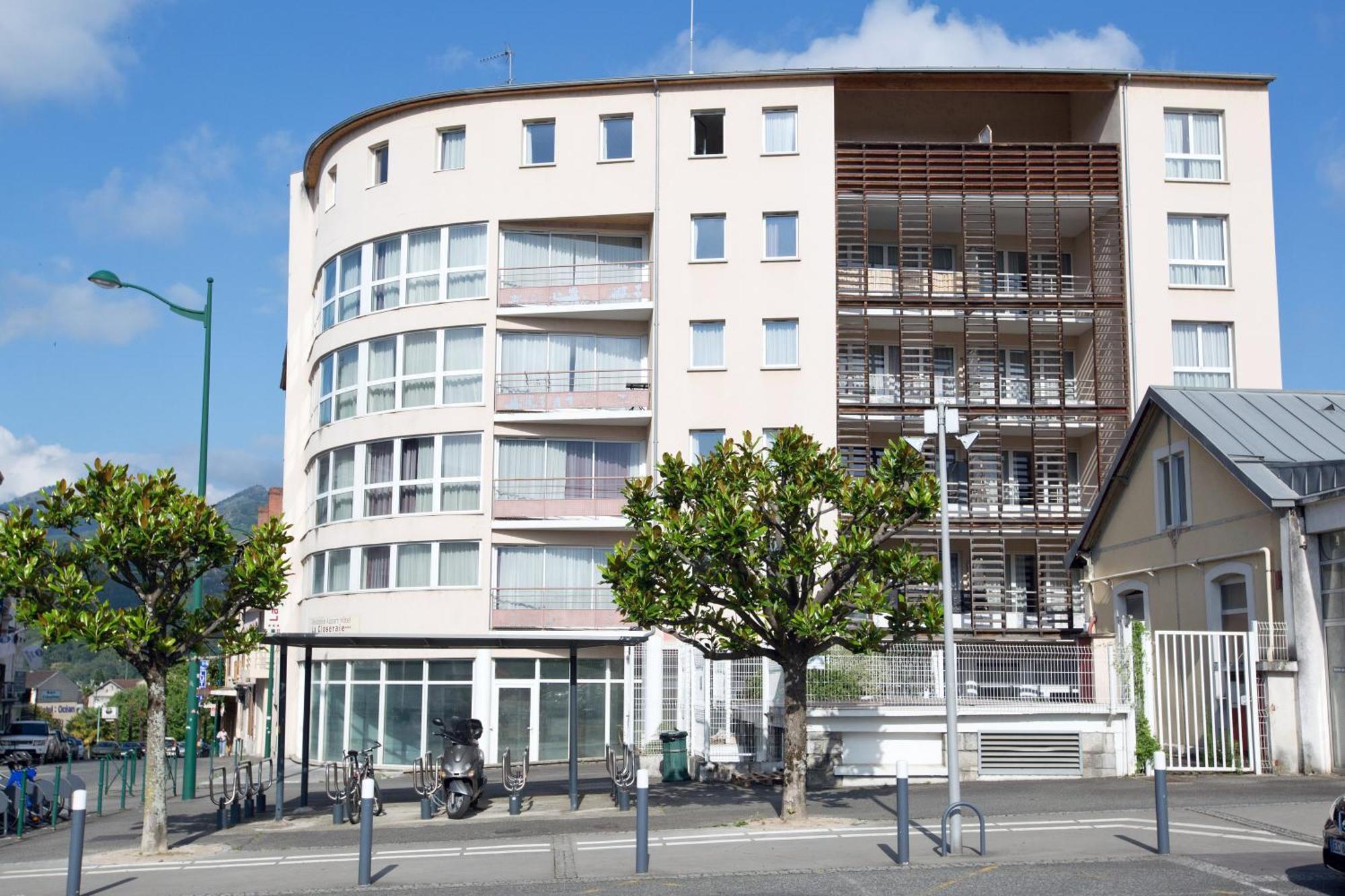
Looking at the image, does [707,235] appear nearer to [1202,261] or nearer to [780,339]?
[780,339]

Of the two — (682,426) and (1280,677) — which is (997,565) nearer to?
(682,426)

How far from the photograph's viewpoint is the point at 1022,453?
1476 inches

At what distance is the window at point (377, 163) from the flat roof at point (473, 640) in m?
20.6

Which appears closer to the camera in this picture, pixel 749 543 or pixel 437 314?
pixel 749 543

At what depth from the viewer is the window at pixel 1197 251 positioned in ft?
119

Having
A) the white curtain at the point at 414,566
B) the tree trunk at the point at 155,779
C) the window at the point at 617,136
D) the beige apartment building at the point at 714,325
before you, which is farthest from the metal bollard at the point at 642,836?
the window at the point at 617,136

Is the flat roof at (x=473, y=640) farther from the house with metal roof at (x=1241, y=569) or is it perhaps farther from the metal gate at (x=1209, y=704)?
the house with metal roof at (x=1241, y=569)

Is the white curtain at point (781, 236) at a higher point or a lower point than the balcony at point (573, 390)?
higher

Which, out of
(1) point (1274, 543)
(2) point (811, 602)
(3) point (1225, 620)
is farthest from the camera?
(3) point (1225, 620)

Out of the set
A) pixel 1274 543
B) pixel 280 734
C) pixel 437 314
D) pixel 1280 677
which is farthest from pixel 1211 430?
pixel 437 314

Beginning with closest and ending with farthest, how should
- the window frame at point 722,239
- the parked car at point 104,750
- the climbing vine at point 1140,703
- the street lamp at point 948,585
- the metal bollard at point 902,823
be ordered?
the metal bollard at point 902,823 < the street lamp at point 948,585 < the climbing vine at point 1140,703 < the window frame at point 722,239 < the parked car at point 104,750

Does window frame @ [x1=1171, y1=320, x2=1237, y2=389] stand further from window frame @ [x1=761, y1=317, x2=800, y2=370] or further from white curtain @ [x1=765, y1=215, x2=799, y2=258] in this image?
white curtain @ [x1=765, y1=215, x2=799, y2=258]

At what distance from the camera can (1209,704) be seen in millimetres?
21781

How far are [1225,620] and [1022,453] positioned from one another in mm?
13839
